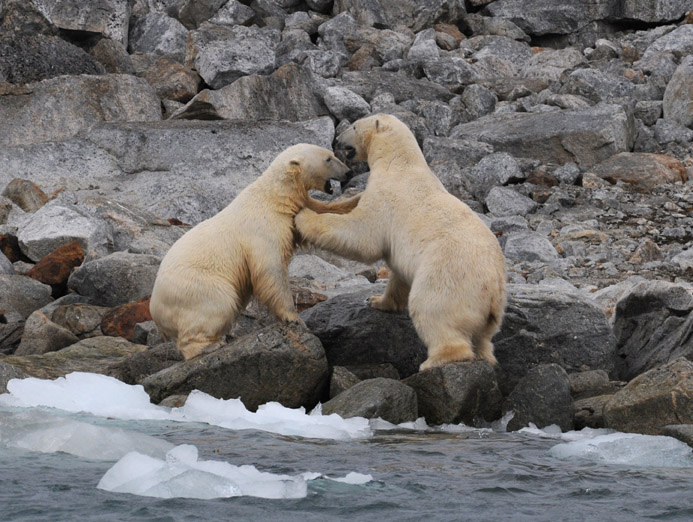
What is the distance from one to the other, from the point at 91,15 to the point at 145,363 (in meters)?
17.8

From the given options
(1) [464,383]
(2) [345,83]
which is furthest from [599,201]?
(1) [464,383]

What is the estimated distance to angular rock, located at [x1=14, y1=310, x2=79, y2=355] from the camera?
9.84m

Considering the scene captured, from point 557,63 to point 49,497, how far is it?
22.6 metres

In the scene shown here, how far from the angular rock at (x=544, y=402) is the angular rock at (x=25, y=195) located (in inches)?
412

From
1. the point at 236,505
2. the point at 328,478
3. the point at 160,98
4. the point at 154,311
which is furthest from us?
the point at 160,98

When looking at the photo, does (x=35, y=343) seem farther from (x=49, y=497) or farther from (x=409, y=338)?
(x=49, y=497)

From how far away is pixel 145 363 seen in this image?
868 cm

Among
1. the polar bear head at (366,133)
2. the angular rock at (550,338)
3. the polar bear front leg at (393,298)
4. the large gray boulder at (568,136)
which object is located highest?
the large gray boulder at (568,136)

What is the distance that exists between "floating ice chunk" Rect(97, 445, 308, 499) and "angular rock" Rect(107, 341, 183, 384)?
305cm

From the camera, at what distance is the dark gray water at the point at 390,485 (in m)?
5.04

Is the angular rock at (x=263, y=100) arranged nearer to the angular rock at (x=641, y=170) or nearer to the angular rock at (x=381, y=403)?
the angular rock at (x=641, y=170)

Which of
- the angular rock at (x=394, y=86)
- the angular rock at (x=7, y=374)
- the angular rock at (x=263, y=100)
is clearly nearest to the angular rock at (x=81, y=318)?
the angular rock at (x=7, y=374)

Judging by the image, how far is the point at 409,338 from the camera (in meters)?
8.67

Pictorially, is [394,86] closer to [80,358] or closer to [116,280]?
[116,280]
